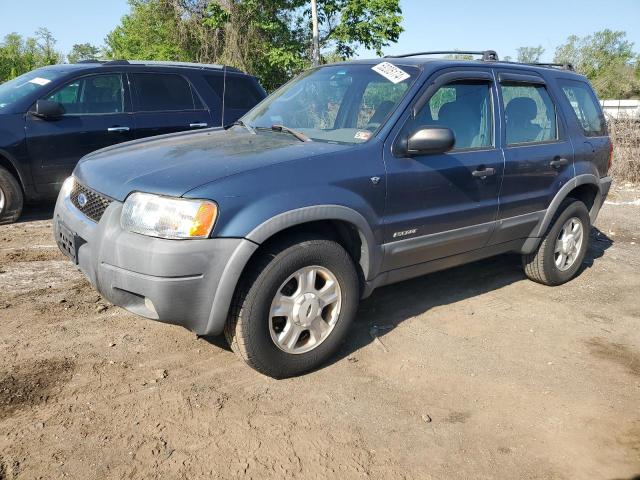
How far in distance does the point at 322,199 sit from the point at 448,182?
1.08 m

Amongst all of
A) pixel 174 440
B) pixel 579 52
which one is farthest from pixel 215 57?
pixel 579 52

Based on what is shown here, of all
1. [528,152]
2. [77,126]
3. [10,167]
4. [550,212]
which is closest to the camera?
[528,152]

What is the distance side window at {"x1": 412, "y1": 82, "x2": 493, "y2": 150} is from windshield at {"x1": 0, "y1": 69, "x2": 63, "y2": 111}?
466 cm

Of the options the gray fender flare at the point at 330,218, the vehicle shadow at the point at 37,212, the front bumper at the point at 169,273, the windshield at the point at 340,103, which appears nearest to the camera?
the front bumper at the point at 169,273

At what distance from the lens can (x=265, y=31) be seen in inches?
848

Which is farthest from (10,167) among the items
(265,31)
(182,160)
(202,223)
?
(265,31)

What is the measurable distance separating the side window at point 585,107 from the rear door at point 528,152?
1.11ft

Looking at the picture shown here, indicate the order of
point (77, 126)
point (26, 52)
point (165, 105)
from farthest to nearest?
point (26, 52)
point (165, 105)
point (77, 126)

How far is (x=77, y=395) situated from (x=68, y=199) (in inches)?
51.0

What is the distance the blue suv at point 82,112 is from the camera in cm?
600

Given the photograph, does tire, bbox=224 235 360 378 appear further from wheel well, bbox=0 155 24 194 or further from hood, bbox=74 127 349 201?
wheel well, bbox=0 155 24 194

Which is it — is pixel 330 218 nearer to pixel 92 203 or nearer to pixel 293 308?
pixel 293 308

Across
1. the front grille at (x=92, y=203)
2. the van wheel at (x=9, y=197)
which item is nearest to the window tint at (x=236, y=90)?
the van wheel at (x=9, y=197)

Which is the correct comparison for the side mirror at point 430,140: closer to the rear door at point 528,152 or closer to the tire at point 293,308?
the tire at point 293,308
